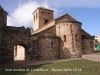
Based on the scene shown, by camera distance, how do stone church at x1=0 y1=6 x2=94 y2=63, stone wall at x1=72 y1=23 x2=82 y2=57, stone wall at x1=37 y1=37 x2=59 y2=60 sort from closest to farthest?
stone church at x1=0 y1=6 x2=94 y2=63 → stone wall at x1=37 y1=37 x2=59 y2=60 → stone wall at x1=72 y1=23 x2=82 y2=57

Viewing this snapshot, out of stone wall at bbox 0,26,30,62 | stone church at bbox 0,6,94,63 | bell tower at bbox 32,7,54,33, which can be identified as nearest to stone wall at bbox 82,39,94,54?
stone church at bbox 0,6,94,63

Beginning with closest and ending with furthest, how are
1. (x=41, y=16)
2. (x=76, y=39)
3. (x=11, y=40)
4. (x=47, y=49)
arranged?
(x=11, y=40) → (x=47, y=49) → (x=76, y=39) → (x=41, y=16)

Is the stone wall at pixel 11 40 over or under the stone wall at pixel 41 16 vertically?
under

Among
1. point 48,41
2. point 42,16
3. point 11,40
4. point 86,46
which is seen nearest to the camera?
point 11,40

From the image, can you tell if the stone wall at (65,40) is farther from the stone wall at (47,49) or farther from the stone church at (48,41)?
the stone wall at (47,49)

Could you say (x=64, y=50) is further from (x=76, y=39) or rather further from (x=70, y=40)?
(x=76, y=39)

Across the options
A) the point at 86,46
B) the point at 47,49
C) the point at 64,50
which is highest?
the point at 86,46

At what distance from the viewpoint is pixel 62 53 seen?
19.8 meters

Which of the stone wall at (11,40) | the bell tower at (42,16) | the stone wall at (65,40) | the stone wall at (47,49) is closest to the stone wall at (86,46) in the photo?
the stone wall at (65,40)

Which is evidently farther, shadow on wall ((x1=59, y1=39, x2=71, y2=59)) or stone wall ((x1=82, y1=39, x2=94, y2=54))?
stone wall ((x1=82, y1=39, x2=94, y2=54))

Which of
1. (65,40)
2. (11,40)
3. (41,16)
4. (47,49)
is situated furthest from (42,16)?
(11,40)

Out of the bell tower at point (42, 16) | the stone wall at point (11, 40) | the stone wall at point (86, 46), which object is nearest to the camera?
the stone wall at point (11, 40)

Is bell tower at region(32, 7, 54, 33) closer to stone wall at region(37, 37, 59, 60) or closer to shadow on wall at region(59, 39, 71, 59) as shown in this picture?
stone wall at region(37, 37, 59, 60)

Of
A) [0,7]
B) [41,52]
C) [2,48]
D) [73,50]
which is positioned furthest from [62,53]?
[0,7]
